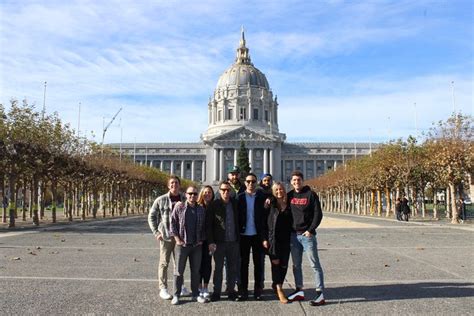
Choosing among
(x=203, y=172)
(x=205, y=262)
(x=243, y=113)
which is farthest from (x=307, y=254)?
(x=243, y=113)

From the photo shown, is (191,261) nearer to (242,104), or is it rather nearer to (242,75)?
(242,104)

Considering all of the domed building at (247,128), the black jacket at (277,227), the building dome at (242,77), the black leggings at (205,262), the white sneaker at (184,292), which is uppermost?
the building dome at (242,77)

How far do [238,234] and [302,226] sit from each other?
1.17 metres

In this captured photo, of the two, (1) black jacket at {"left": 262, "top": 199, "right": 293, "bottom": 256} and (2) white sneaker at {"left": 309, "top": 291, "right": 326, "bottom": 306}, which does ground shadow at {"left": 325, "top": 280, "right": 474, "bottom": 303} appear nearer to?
(2) white sneaker at {"left": 309, "top": 291, "right": 326, "bottom": 306}

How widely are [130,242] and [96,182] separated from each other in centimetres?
3122

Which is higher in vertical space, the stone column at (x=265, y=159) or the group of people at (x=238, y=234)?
the stone column at (x=265, y=159)

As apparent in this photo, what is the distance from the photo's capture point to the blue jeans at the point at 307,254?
8.57 m

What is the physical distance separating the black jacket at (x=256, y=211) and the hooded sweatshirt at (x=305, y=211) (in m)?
0.54

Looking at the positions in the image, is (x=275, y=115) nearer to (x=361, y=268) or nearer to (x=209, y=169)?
(x=209, y=169)

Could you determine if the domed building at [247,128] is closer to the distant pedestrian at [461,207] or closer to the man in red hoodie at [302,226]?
the distant pedestrian at [461,207]

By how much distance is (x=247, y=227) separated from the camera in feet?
30.3

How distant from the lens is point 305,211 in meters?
8.88

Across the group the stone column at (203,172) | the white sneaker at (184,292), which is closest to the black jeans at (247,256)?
the white sneaker at (184,292)

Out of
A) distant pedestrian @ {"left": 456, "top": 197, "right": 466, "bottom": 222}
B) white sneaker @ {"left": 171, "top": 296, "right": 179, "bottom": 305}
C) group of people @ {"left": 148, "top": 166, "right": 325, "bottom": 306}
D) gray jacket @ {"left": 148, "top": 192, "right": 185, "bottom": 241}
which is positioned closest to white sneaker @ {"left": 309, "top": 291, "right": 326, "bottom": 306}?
group of people @ {"left": 148, "top": 166, "right": 325, "bottom": 306}
